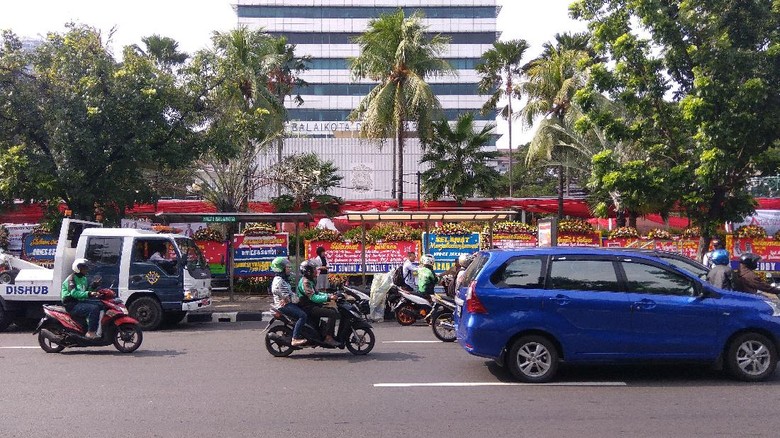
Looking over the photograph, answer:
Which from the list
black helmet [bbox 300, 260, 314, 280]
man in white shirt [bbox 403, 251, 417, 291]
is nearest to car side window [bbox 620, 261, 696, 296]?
black helmet [bbox 300, 260, 314, 280]

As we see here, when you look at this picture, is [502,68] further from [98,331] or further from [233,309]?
[98,331]

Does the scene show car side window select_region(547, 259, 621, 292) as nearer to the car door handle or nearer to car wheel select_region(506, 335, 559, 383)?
the car door handle

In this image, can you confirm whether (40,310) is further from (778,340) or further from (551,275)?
(778,340)

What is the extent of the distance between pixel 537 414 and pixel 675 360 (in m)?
2.40

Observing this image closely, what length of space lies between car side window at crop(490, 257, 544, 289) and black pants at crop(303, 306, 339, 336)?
2825 mm

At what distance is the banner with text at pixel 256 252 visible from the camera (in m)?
19.5

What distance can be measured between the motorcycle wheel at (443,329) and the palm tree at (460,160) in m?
15.5

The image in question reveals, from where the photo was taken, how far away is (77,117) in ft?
51.7

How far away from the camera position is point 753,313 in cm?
845

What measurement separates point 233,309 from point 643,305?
11.3 meters

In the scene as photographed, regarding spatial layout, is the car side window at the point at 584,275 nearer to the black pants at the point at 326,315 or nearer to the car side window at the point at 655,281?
the car side window at the point at 655,281

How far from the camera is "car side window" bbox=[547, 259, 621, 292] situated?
8.56 meters

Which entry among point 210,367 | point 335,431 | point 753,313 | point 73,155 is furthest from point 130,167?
point 753,313

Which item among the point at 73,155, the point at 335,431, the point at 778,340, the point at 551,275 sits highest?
the point at 73,155
